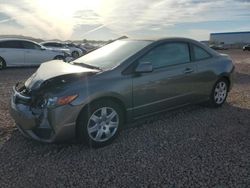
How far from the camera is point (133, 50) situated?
512 centimetres

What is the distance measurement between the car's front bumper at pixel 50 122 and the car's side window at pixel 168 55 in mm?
1513

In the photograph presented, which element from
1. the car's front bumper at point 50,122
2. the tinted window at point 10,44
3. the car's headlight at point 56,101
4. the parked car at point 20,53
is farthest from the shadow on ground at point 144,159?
the tinted window at point 10,44

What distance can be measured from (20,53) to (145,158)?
39.8 feet

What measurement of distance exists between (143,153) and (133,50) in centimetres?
171

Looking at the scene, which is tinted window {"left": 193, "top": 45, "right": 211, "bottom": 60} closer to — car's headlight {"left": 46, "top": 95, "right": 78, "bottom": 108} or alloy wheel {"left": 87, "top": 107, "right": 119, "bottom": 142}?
alloy wheel {"left": 87, "top": 107, "right": 119, "bottom": 142}

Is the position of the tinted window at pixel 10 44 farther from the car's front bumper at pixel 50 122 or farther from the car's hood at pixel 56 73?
the car's front bumper at pixel 50 122

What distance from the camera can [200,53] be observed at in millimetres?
6094

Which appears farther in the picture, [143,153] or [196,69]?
[196,69]

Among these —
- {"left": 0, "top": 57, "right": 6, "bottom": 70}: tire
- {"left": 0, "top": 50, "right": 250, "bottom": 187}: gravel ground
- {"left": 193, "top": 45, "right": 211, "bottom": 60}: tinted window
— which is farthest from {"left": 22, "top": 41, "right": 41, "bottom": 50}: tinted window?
{"left": 193, "top": 45, "right": 211, "bottom": 60}: tinted window

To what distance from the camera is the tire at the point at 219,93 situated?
645 centimetres

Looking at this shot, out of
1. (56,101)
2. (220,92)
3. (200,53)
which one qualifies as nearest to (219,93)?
(220,92)

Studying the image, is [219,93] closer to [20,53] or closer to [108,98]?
[108,98]

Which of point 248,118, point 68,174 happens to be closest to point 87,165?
point 68,174

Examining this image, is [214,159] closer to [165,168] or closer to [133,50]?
[165,168]
